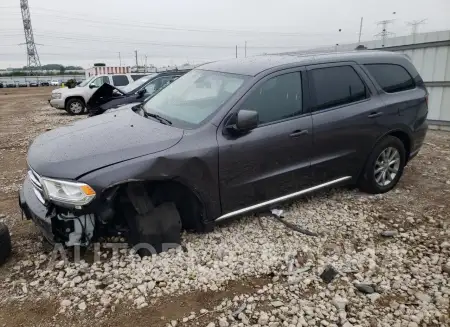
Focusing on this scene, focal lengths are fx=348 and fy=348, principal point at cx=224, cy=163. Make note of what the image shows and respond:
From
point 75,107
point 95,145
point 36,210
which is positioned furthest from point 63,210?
point 75,107

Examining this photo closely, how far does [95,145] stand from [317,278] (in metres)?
2.25

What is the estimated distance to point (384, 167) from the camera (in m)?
4.56

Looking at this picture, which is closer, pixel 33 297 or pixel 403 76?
pixel 33 297

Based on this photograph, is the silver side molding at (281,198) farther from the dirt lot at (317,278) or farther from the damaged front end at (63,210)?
the damaged front end at (63,210)

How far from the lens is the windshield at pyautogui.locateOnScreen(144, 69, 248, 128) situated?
3.44 metres

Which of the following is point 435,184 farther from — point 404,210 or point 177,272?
point 177,272

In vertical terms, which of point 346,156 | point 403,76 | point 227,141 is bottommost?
point 346,156

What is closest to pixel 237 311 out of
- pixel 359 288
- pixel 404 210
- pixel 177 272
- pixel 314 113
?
pixel 177 272

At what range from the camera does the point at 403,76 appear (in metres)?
4.59

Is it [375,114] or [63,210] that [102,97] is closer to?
[63,210]

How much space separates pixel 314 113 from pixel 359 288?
1831 mm

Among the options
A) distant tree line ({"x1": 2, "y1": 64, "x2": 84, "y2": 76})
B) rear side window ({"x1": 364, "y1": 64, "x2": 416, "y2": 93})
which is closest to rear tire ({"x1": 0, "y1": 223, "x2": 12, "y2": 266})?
rear side window ({"x1": 364, "y1": 64, "x2": 416, "y2": 93})

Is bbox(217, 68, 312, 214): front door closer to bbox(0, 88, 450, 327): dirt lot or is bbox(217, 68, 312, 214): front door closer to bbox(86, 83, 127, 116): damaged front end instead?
bbox(0, 88, 450, 327): dirt lot

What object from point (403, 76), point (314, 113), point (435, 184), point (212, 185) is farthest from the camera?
point (435, 184)
